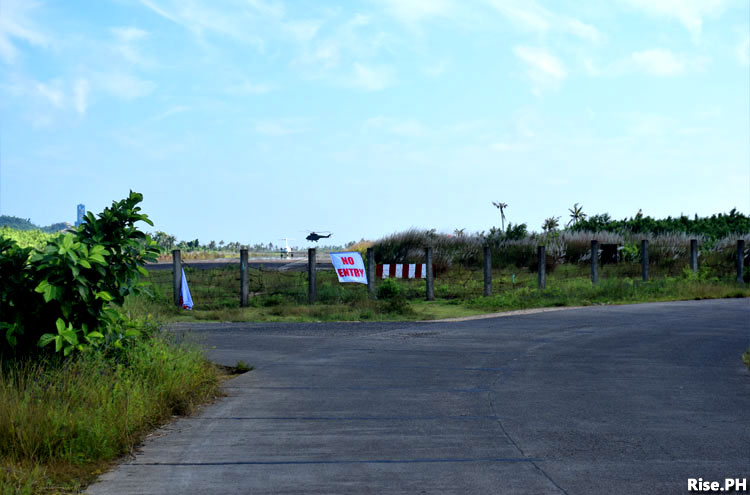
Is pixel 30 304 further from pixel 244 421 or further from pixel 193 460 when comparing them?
pixel 193 460

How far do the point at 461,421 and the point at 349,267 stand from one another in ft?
58.0

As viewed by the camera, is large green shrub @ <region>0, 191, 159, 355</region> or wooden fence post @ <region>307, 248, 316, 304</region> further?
wooden fence post @ <region>307, 248, 316, 304</region>

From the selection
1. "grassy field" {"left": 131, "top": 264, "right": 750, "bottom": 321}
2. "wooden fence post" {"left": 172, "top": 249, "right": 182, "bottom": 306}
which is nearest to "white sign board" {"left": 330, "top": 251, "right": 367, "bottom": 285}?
"grassy field" {"left": 131, "top": 264, "right": 750, "bottom": 321}

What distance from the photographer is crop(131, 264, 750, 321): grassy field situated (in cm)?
2116

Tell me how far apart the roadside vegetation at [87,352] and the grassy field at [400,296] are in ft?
27.0

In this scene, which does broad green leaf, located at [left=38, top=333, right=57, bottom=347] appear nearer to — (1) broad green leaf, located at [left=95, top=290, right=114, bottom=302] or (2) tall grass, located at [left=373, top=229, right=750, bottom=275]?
(1) broad green leaf, located at [left=95, top=290, right=114, bottom=302]

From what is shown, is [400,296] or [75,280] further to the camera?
[400,296]

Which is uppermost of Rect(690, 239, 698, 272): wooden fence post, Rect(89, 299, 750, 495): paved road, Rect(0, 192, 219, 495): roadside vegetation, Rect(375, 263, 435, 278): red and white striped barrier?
Rect(690, 239, 698, 272): wooden fence post

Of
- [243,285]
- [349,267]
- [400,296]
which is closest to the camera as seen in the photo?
[243,285]

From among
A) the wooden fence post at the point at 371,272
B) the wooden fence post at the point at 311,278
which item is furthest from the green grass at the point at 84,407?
the wooden fence post at the point at 371,272

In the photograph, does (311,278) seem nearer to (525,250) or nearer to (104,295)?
(104,295)

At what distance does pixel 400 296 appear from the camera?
2355 cm

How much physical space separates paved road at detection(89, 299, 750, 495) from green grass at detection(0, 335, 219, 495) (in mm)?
282

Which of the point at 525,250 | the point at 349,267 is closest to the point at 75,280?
the point at 349,267
